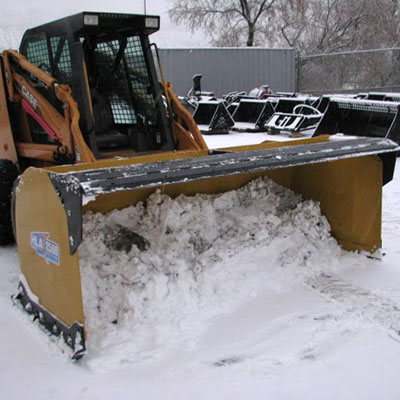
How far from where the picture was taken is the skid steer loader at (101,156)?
280 centimetres

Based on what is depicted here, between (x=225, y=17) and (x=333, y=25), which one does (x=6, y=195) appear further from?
(x=333, y=25)

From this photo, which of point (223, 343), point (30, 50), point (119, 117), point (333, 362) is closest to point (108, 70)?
point (119, 117)

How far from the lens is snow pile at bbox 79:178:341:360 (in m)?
2.98

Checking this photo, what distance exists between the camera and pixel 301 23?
87.9 ft

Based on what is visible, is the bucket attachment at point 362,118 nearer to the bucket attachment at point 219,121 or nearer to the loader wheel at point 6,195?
the bucket attachment at point 219,121

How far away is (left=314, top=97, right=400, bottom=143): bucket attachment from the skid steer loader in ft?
→ 12.4

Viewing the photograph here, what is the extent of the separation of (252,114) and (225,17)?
50.1 feet

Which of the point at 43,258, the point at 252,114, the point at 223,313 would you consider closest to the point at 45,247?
the point at 43,258

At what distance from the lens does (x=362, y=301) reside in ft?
10.9

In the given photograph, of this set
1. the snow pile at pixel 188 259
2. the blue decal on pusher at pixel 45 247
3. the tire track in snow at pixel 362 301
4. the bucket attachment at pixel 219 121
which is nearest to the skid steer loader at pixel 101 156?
the blue decal on pusher at pixel 45 247

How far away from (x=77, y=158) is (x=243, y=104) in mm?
9950

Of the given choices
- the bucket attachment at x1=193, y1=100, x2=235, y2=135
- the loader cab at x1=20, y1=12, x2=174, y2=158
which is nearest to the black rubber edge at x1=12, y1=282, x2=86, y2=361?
the loader cab at x1=20, y1=12, x2=174, y2=158

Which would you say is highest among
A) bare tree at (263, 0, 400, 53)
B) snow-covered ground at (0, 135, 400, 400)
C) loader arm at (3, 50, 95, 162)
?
bare tree at (263, 0, 400, 53)

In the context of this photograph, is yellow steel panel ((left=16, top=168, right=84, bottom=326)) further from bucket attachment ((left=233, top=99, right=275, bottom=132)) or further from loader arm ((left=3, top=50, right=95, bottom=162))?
bucket attachment ((left=233, top=99, right=275, bottom=132))
